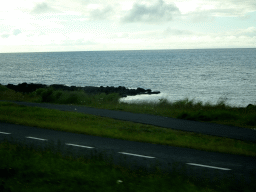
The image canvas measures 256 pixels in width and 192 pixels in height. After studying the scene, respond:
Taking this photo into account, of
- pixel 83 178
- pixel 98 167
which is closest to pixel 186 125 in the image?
pixel 98 167

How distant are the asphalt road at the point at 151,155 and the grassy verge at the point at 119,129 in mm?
715

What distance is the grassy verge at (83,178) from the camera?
21.2 ft

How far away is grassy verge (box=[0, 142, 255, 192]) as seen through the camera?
21.2ft

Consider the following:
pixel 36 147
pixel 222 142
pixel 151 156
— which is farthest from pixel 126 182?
pixel 222 142

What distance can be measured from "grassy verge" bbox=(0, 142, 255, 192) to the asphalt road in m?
0.72

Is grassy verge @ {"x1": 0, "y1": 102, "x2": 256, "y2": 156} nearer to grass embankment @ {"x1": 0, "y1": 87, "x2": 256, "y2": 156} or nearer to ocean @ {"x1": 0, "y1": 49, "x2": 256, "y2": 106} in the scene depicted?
grass embankment @ {"x1": 0, "y1": 87, "x2": 256, "y2": 156}

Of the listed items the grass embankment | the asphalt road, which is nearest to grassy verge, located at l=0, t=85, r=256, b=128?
the grass embankment

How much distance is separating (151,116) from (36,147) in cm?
964

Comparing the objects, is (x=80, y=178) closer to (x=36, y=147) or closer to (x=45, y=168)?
(x=45, y=168)

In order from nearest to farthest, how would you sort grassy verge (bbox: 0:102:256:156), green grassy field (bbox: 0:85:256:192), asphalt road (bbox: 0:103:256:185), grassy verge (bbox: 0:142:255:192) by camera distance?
grassy verge (bbox: 0:142:255:192)
green grassy field (bbox: 0:85:256:192)
asphalt road (bbox: 0:103:256:185)
grassy verge (bbox: 0:102:256:156)

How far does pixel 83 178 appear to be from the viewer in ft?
23.2

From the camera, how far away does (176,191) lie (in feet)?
20.9

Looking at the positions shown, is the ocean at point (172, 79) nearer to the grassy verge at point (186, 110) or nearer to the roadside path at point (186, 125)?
the grassy verge at point (186, 110)

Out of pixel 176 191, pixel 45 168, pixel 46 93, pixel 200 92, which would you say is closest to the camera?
pixel 176 191
